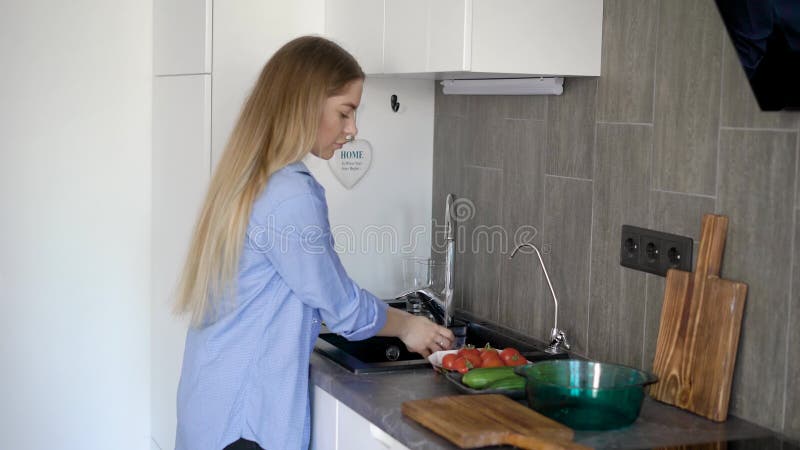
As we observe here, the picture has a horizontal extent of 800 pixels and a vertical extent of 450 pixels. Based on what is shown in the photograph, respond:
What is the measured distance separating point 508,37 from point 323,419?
950mm

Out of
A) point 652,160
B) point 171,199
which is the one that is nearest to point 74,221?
point 171,199

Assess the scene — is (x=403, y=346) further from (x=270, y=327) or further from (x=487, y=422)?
(x=487, y=422)

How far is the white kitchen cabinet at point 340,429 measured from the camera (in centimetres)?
202

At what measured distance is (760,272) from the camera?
189 cm

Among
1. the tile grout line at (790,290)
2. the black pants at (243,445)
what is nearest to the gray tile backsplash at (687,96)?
the tile grout line at (790,290)

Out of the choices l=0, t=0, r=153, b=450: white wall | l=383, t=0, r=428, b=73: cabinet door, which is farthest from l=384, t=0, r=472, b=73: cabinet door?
l=0, t=0, r=153, b=450: white wall

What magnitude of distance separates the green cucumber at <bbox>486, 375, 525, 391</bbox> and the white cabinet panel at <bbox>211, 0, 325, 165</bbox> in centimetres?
109

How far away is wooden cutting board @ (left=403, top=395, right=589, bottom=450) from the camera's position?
68.3 inches

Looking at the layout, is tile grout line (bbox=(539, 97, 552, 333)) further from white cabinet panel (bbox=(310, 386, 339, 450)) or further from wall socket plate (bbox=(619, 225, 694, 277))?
white cabinet panel (bbox=(310, 386, 339, 450))

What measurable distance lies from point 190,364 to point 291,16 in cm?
110

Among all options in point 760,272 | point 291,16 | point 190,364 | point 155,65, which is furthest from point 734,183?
point 155,65

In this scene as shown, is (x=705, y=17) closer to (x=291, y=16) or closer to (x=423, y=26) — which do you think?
(x=423, y=26)

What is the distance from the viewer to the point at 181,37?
2.87m

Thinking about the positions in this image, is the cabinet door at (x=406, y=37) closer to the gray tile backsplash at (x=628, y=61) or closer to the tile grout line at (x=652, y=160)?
the gray tile backsplash at (x=628, y=61)
